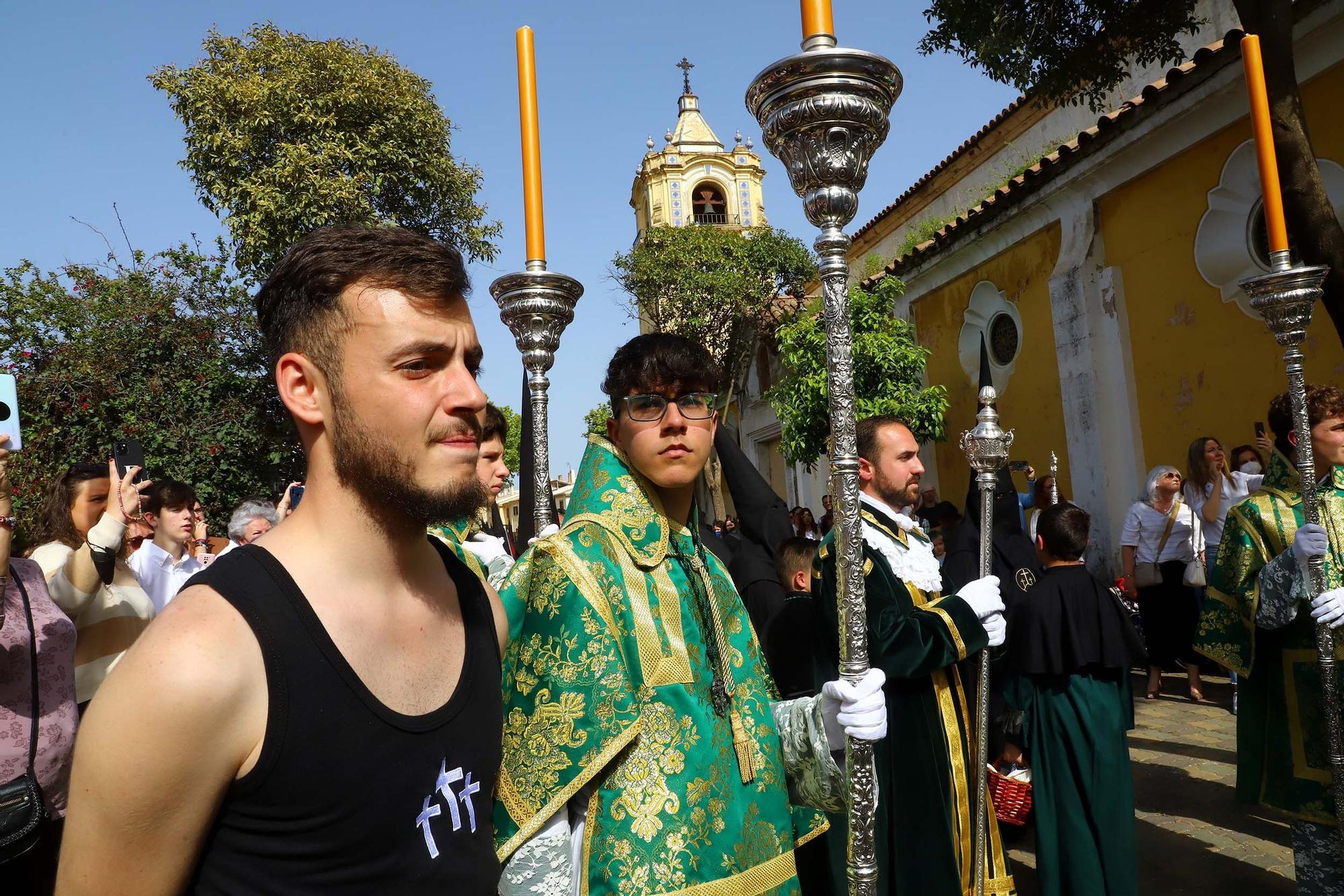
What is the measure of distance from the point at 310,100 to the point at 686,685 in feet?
49.7

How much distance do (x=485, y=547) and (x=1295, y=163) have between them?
5.01m

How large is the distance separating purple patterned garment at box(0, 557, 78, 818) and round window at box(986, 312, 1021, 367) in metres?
11.8

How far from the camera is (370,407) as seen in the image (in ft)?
4.76

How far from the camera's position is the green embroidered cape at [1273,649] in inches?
154

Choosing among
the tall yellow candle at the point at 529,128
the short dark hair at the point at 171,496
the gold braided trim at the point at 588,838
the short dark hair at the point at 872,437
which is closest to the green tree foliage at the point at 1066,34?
the short dark hair at the point at 872,437

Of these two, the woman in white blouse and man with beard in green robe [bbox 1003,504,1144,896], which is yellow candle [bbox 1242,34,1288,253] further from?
the woman in white blouse

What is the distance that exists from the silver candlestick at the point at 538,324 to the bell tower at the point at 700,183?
38.9 m

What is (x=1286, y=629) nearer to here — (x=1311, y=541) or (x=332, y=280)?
(x=1311, y=541)

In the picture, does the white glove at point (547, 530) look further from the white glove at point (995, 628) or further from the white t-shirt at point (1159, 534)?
the white t-shirt at point (1159, 534)

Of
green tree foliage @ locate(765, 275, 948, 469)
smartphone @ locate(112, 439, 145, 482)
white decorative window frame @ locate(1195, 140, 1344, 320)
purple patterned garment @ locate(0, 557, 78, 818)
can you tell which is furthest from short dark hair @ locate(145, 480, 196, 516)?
white decorative window frame @ locate(1195, 140, 1344, 320)

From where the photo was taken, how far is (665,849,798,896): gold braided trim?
1935 mm

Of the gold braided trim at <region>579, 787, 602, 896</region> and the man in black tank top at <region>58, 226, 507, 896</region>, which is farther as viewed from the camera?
the gold braided trim at <region>579, 787, 602, 896</region>

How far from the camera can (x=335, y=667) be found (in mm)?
1346

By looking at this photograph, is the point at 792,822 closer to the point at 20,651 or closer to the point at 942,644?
the point at 942,644
